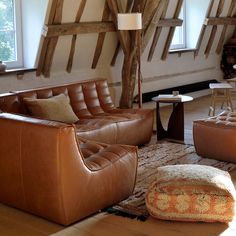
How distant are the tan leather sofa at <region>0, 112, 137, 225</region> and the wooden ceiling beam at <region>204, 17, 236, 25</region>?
555cm

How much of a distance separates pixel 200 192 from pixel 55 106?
2.00m

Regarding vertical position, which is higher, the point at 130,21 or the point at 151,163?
the point at 130,21

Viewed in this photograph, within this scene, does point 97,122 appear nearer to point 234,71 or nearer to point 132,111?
point 132,111

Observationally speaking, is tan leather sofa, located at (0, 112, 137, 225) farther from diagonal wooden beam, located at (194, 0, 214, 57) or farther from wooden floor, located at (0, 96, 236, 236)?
diagonal wooden beam, located at (194, 0, 214, 57)

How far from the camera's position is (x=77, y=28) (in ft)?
20.7

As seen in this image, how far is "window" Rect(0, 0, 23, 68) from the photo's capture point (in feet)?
19.9

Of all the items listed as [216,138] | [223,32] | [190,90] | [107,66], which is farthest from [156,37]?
[216,138]

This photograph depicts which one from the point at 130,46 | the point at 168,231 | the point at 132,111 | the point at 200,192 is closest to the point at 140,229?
the point at 168,231

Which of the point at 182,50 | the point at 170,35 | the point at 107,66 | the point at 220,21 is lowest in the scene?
the point at 107,66

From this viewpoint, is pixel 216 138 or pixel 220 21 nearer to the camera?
pixel 216 138

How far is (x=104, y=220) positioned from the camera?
3.63m

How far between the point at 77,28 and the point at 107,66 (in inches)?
50.9

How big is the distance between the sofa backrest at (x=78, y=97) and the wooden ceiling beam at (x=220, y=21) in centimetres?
371

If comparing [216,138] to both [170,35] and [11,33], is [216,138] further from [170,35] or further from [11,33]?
[170,35]
